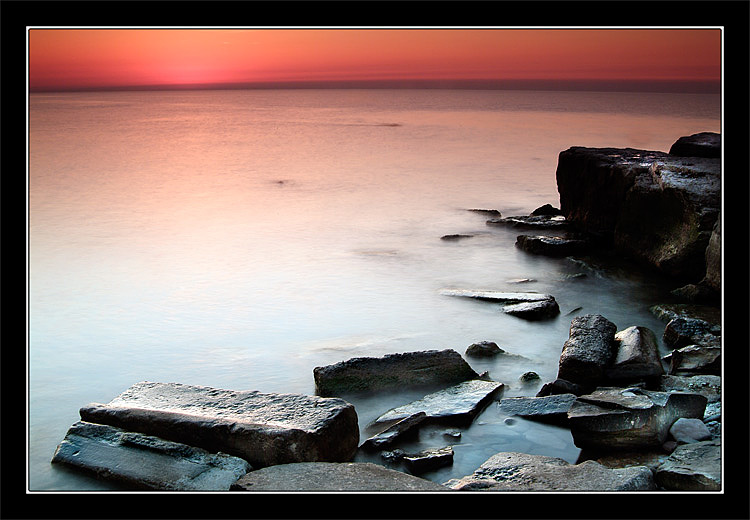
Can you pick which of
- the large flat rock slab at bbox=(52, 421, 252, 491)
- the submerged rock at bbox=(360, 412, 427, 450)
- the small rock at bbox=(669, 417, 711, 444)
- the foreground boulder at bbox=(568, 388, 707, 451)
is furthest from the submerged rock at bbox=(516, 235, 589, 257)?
the large flat rock slab at bbox=(52, 421, 252, 491)

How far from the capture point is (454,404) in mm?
3570

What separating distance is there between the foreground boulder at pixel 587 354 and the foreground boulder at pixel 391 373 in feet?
1.64

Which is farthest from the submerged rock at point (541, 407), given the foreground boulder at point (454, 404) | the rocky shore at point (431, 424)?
the foreground boulder at point (454, 404)

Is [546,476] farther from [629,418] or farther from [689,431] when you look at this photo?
[689,431]

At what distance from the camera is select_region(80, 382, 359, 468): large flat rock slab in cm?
299

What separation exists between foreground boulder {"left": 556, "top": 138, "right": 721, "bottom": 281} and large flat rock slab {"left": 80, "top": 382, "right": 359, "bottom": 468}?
3.63 meters

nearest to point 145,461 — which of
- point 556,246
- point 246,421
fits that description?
point 246,421

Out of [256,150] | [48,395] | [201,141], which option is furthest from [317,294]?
[201,141]

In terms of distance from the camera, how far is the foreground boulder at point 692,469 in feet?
9.12

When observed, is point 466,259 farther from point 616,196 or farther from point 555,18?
point 555,18

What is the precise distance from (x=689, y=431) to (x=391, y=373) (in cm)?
146

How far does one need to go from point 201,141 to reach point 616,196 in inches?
504

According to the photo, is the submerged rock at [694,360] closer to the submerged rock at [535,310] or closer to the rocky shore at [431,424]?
the rocky shore at [431,424]

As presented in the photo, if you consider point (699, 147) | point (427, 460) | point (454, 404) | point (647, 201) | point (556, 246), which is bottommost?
point (427, 460)
